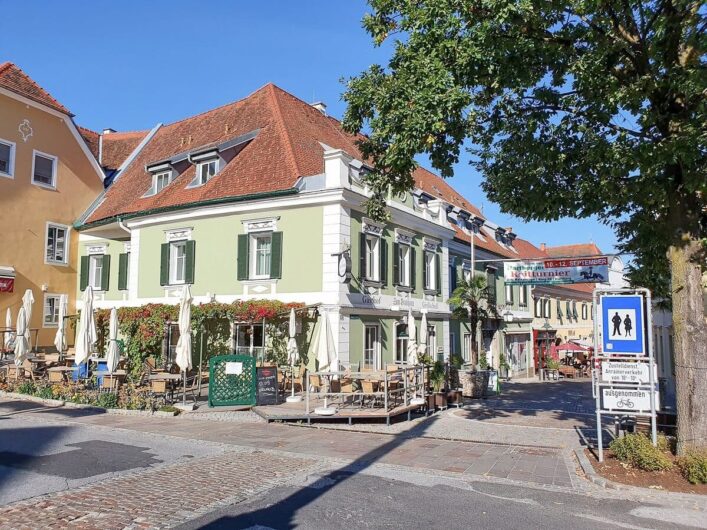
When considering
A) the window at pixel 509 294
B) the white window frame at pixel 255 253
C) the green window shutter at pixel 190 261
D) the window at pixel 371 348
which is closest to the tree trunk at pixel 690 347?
the window at pixel 371 348

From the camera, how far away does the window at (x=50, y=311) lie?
24.3m

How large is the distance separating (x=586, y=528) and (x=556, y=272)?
16.9 meters

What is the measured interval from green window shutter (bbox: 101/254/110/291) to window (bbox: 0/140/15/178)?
479 centimetres

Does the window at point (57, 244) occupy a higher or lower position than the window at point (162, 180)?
lower

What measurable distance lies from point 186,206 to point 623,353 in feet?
53.1

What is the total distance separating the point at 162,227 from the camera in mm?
22547

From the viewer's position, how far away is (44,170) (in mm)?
24672

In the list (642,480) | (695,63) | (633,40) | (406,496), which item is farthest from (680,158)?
(406,496)

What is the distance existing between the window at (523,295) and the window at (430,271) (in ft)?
44.7

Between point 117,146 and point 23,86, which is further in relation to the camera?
point 117,146

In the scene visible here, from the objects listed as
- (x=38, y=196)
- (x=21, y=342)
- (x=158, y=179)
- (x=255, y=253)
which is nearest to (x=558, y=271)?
(x=255, y=253)

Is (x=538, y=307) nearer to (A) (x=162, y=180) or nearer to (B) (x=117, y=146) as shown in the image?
(A) (x=162, y=180)

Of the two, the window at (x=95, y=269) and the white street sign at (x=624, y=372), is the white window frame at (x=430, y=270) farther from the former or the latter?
the white street sign at (x=624, y=372)

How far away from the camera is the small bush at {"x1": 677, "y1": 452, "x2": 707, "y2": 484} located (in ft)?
25.7
